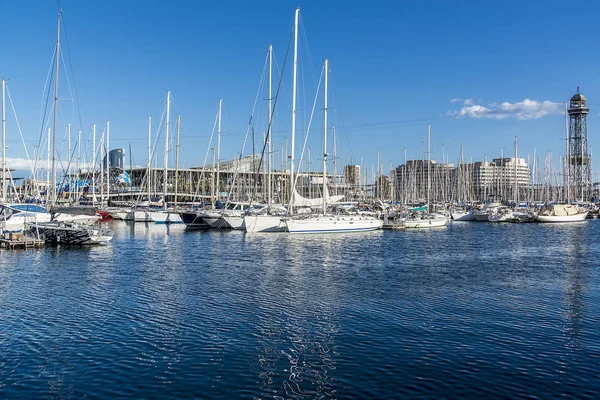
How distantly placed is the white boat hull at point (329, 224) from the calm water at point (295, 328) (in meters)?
22.8

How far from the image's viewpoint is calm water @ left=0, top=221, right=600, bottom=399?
16781 millimetres

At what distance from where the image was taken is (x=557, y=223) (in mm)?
105438

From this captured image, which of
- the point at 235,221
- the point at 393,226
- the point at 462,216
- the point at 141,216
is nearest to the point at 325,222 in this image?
the point at 235,221

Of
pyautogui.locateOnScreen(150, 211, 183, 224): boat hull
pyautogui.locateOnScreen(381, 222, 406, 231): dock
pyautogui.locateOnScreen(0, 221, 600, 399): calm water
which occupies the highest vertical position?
pyautogui.locateOnScreen(150, 211, 183, 224): boat hull

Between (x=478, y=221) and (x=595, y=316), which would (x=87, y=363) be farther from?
(x=478, y=221)

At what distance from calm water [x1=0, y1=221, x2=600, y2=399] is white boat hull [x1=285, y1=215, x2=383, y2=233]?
2282 centimetres

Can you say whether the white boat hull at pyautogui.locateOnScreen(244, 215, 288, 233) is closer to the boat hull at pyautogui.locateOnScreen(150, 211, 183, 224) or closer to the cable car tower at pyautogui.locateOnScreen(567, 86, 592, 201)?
the boat hull at pyautogui.locateOnScreen(150, 211, 183, 224)

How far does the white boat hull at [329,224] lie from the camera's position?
221ft

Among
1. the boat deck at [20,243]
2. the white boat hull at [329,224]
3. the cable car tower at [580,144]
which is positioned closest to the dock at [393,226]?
the white boat hull at [329,224]

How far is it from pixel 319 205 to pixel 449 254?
3636 cm

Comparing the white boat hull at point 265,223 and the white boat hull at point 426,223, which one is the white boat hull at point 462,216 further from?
the white boat hull at point 265,223

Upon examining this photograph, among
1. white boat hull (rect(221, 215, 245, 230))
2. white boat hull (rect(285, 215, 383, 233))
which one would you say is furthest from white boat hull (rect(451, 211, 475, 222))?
white boat hull (rect(221, 215, 245, 230))

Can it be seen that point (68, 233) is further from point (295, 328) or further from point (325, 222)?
point (295, 328)

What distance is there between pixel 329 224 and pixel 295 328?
4665 cm
